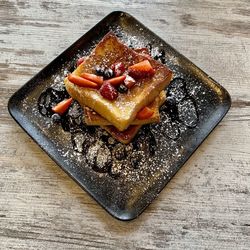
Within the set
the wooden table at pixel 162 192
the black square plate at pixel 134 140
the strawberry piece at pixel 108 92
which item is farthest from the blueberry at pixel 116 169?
the strawberry piece at pixel 108 92

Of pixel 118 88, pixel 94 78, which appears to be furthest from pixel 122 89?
pixel 94 78

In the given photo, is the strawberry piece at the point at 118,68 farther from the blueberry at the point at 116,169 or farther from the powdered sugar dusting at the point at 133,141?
the blueberry at the point at 116,169

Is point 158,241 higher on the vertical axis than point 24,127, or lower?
lower

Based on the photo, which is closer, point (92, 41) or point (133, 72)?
point (133, 72)

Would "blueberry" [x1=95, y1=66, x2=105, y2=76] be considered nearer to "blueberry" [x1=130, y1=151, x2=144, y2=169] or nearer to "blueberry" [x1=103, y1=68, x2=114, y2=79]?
"blueberry" [x1=103, y1=68, x2=114, y2=79]

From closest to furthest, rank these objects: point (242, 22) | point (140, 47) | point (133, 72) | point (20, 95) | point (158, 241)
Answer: point (158, 241) → point (133, 72) → point (20, 95) → point (140, 47) → point (242, 22)

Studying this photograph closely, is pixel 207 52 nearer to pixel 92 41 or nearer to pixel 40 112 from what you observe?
pixel 92 41

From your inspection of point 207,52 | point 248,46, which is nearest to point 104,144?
point 207,52
